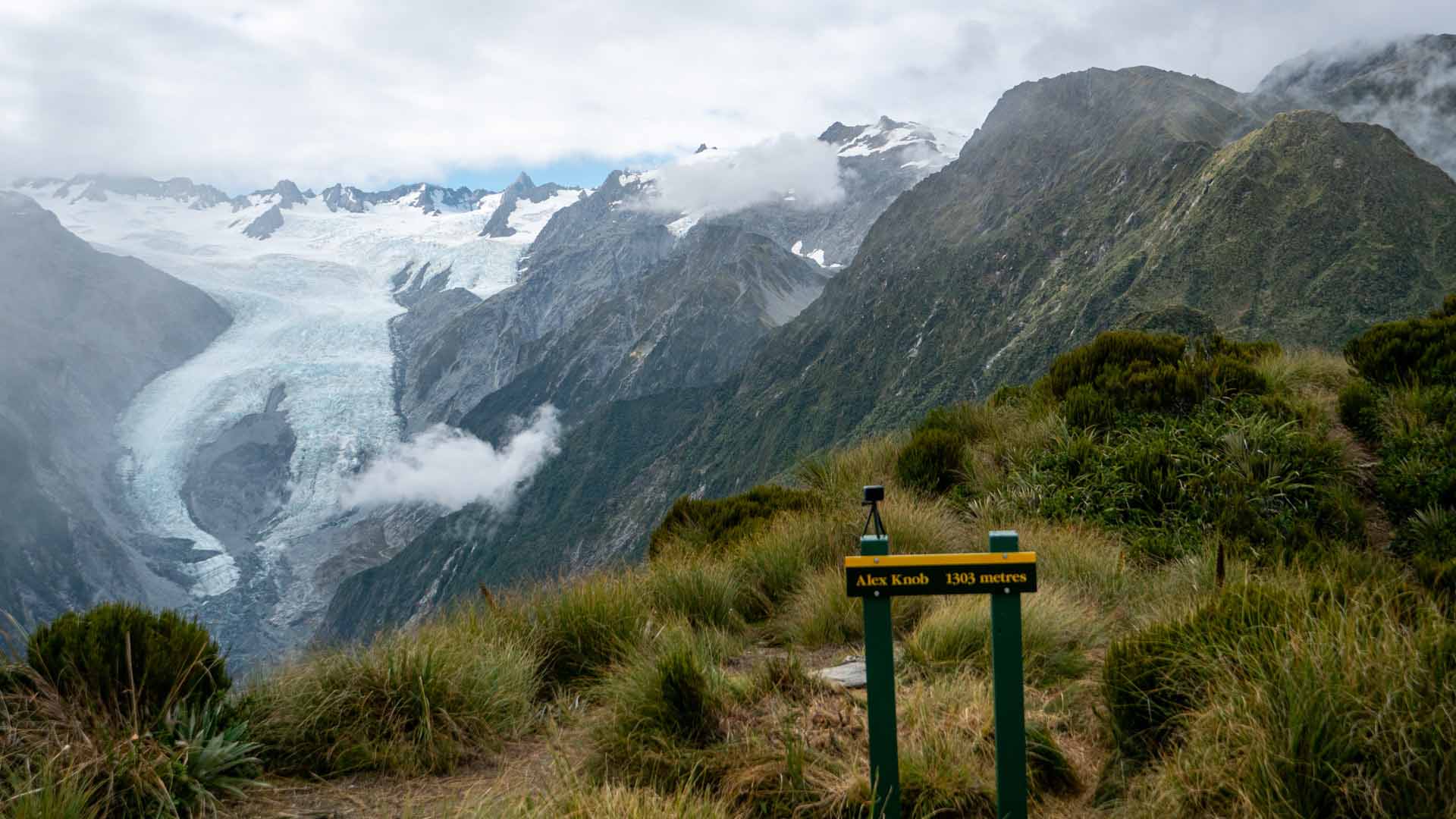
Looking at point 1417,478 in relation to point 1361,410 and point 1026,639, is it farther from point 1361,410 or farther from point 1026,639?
point 1026,639

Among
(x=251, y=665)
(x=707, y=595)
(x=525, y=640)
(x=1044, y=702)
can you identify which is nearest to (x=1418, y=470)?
(x=1044, y=702)

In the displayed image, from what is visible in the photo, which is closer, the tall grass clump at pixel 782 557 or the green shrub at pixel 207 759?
the green shrub at pixel 207 759

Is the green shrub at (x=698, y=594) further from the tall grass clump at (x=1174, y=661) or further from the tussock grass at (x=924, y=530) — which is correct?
the tall grass clump at (x=1174, y=661)

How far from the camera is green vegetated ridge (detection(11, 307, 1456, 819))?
3613mm

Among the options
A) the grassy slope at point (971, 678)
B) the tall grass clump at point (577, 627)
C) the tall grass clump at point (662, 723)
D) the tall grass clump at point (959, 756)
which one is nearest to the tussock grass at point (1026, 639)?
the grassy slope at point (971, 678)

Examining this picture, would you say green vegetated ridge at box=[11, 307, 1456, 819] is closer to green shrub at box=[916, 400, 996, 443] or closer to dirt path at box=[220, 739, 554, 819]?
dirt path at box=[220, 739, 554, 819]

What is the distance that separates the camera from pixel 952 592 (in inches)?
131

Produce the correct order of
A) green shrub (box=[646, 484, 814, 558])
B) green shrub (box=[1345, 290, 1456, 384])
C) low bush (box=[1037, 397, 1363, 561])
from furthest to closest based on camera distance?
1. green shrub (box=[646, 484, 814, 558])
2. green shrub (box=[1345, 290, 1456, 384])
3. low bush (box=[1037, 397, 1363, 561])

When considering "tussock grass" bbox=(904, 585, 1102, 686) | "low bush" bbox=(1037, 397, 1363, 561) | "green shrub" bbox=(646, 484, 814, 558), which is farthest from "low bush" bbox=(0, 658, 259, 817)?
"low bush" bbox=(1037, 397, 1363, 561)

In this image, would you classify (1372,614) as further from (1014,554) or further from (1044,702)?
(1014,554)

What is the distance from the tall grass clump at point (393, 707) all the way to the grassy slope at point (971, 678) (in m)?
0.02

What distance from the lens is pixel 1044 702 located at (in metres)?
4.90

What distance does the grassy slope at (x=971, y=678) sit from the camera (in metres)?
3.52

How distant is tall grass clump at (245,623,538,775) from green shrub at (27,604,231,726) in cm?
44
